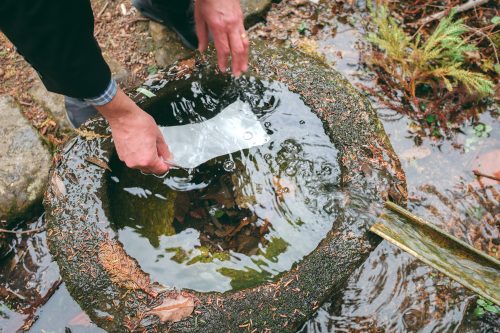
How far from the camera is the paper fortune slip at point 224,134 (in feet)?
8.41

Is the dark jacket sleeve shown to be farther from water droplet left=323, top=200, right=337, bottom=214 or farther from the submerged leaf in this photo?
water droplet left=323, top=200, right=337, bottom=214

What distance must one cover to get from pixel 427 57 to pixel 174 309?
7.74ft

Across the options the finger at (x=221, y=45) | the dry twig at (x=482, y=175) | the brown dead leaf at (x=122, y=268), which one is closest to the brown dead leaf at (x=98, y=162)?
the brown dead leaf at (x=122, y=268)

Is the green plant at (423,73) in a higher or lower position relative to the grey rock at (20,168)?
lower

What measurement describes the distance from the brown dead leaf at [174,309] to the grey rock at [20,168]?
135 cm

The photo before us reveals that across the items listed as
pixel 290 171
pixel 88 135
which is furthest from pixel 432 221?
pixel 88 135

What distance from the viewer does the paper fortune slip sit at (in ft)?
8.41

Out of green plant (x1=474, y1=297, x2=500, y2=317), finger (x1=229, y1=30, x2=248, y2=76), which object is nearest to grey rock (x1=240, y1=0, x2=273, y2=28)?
finger (x1=229, y1=30, x2=248, y2=76)

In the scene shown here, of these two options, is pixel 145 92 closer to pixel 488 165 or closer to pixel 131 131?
pixel 131 131

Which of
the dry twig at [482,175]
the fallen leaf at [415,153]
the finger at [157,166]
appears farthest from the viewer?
the fallen leaf at [415,153]

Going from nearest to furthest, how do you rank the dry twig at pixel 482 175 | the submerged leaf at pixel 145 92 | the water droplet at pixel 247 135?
the submerged leaf at pixel 145 92 < the water droplet at pixel 247 135 < the dry twig at pixel 482 175

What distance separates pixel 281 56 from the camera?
258 cm

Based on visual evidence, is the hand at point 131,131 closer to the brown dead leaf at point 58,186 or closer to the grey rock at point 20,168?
the brown dead leaf at point 58,186

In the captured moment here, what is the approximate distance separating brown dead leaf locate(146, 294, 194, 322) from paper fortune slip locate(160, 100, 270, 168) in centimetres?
85
